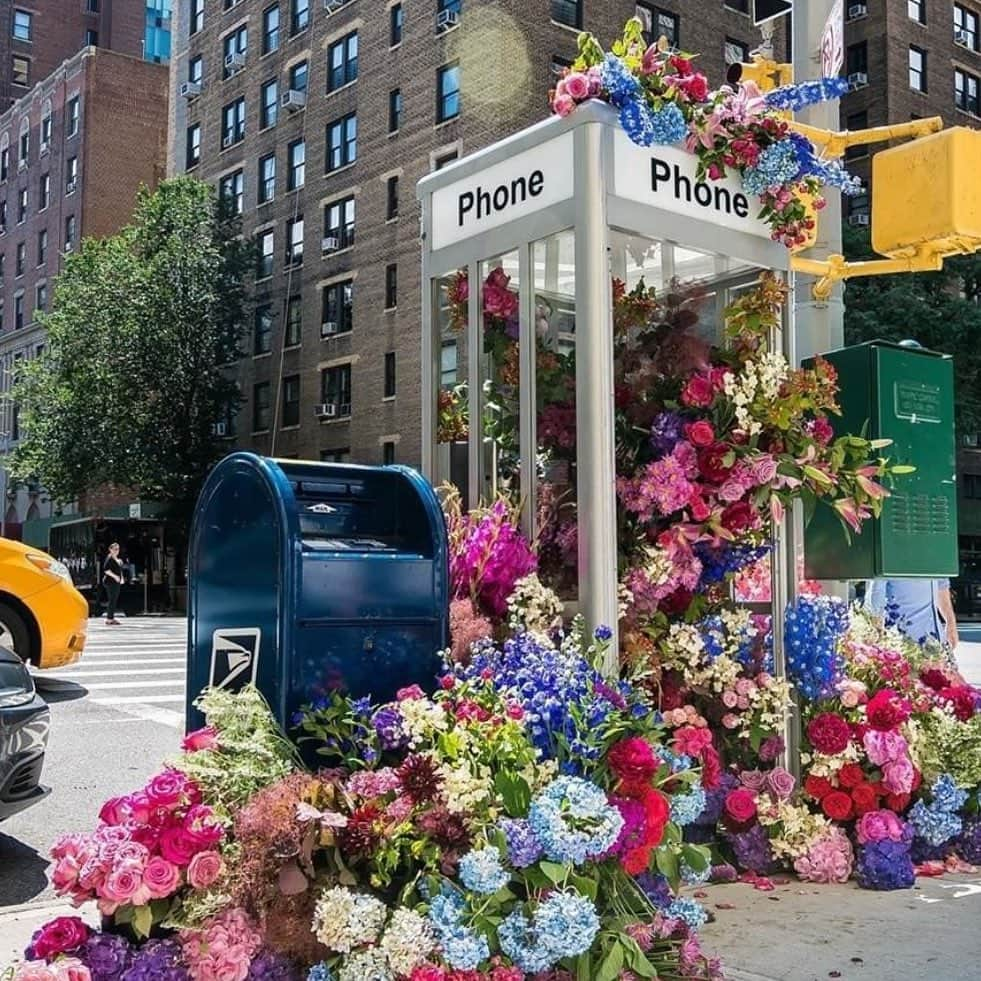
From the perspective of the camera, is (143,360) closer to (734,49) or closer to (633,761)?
(734,49)

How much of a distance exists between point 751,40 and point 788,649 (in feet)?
117

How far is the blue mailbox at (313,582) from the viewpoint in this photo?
A: 4.06m

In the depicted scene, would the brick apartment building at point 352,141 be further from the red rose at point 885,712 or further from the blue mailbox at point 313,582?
the blue mailbox at point 313,582

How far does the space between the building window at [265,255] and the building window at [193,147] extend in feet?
20.0

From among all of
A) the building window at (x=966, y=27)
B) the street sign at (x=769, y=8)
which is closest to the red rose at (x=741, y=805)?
the street sign at (x=769, y=8)

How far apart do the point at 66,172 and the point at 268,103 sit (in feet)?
54.7

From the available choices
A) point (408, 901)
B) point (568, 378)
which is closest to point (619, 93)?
point (568, 378)

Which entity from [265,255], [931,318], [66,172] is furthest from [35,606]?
[66,172]

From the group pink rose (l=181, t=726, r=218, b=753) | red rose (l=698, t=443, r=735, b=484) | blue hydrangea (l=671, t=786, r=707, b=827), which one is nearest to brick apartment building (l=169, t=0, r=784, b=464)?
red rose (l=698, t=443, r=735, b=484)

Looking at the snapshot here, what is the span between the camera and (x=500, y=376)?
566 centimetres

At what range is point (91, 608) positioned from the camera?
3350 cm

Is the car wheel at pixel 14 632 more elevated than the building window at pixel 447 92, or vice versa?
the building window at pixel 447 92

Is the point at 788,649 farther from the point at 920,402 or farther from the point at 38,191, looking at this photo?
the point at 38,191

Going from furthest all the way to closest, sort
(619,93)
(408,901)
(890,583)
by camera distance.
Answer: (890,583) < (619,93) < (408,901)
